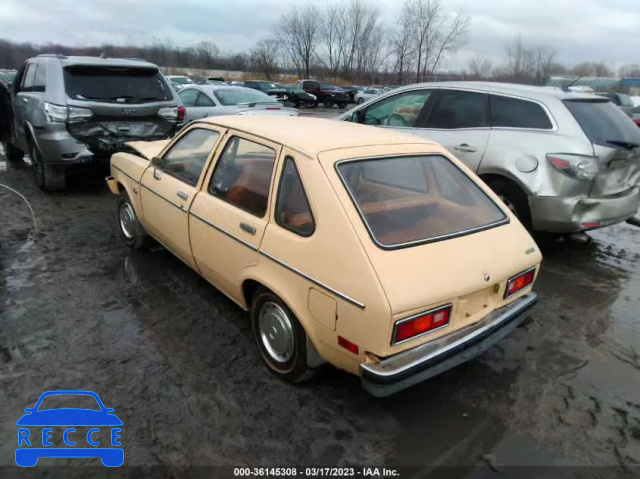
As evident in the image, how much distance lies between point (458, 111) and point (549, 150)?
1.28 m

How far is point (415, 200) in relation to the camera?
3.19 meters

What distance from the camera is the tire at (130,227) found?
A: 481 cm

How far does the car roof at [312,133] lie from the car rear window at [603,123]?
2.24 m

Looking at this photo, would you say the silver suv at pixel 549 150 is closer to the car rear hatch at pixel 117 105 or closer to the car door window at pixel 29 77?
the car rear hatch at pixel 117 105

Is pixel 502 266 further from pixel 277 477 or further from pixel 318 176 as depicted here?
pixel 277 477

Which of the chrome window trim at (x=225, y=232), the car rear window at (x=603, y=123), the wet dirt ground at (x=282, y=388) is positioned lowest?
the wet dirt ground at (x=282, y=388)

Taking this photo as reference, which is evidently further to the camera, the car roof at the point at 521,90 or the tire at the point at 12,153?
the tire at the point at 12,153

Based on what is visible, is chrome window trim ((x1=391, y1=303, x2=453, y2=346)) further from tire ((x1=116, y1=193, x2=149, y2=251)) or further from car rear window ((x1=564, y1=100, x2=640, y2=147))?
tire ((x1=116, y1=193, x2=149, y2=251))

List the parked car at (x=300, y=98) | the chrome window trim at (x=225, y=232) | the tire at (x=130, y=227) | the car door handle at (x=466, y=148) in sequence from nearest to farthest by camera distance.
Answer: the chrome window trim at (x=225, y=232) < the tire at (x=130, y=227) < the car door handle at (x=466, y=148) < the parked car at (x=300, y=98)

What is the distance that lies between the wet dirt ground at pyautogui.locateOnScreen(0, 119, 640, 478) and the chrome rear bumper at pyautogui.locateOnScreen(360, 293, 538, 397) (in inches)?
15.2

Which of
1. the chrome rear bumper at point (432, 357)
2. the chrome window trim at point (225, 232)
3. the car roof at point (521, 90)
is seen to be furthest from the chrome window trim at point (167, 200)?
the car roof at point (521, 90)

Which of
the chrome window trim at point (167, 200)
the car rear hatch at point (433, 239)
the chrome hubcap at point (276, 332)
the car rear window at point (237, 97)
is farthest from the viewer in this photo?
the car rear window at point (237, 97)

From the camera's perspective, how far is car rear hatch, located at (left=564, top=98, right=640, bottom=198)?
180 inches

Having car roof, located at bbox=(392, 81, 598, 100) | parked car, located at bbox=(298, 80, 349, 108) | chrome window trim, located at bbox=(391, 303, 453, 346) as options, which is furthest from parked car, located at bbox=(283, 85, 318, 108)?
chrome window trim, located at bbox=(391, 303, 453, 346)
